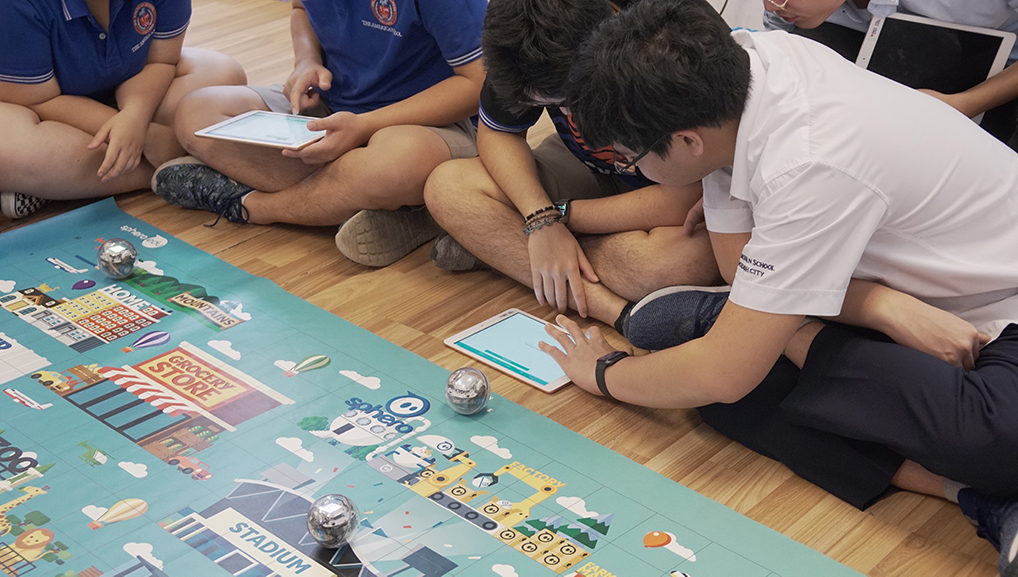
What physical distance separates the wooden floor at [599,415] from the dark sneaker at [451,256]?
0.08 ft

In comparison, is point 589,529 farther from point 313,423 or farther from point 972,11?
point 972,11

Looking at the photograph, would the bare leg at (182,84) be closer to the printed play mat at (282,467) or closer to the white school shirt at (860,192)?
the printed play mat at (282,467)

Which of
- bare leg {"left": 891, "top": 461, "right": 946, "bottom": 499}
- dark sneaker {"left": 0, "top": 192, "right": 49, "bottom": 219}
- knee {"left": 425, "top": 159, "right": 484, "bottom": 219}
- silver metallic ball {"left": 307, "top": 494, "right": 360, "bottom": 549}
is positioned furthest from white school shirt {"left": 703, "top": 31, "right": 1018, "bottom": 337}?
dark sneaker {"left": 0, "top": 192, "right": 49, "bottom": 219}

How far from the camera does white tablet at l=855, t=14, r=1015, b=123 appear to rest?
145 centimetres

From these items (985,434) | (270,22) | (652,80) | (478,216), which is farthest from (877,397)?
(270,22)

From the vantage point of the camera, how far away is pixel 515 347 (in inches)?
60.5

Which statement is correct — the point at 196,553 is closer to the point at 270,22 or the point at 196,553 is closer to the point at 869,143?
the point at 869,143

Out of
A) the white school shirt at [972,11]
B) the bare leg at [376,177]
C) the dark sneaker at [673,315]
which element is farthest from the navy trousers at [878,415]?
the bare leg at [376,177]

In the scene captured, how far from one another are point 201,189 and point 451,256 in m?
0.62

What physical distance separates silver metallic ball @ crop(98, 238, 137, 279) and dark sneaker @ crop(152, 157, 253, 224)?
11.6 inches

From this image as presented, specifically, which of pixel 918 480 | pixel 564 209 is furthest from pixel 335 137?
pixel 918 480

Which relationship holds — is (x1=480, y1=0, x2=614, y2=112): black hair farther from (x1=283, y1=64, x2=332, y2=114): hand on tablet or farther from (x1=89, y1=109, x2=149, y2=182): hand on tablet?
(x1=89, y1=109, x2=149, y2=182): hand on tablet

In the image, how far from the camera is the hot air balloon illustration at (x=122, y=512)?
1.17 metres

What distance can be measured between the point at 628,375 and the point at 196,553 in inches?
23.6
